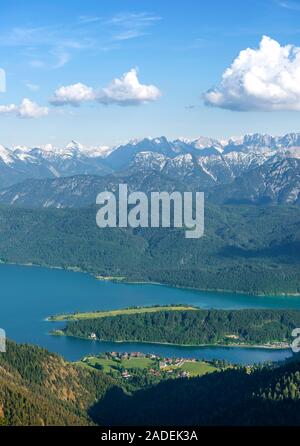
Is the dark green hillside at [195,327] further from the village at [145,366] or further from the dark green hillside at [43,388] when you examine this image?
the dark green hillside at [43,388]

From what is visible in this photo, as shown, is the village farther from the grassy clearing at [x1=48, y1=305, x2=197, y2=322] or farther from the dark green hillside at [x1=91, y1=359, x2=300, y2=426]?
the grassy clearing at [x1=48, y1=305, x2=197, y2=322]

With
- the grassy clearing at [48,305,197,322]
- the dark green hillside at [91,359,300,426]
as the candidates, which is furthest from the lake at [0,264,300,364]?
the dark green hillside at [91,359,300,426]

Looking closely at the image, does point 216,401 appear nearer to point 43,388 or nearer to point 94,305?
point 43,388

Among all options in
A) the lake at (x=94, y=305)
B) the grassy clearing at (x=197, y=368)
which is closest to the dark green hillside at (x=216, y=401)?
the grassy clearing at (x=197, y=368)

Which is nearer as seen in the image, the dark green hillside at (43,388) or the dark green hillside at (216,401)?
the dark green hillside at (43,388)

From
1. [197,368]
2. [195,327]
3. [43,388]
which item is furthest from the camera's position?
[195,327]

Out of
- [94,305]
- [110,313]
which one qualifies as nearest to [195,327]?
[110,313]
